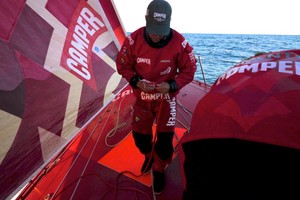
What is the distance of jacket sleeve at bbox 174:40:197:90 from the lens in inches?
75.9

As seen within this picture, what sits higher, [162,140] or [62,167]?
[162,140]

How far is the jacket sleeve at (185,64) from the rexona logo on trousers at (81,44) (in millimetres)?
992

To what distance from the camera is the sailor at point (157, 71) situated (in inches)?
71.4

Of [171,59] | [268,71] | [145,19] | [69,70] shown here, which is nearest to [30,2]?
[69,70]

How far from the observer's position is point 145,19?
72.7 inches

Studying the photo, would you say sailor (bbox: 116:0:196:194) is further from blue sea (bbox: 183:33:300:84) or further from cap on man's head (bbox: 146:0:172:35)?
blue sea (bbox: 183:33:300:84)

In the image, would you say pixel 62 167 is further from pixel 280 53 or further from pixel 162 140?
pixel 280 53

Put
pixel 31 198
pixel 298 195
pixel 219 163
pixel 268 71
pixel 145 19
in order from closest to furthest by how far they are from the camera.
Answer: pixel 298 195
pixel 219 163
pixel 268 71
pixel 145 19
pixel 31 198

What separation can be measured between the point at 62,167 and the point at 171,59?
1.76m

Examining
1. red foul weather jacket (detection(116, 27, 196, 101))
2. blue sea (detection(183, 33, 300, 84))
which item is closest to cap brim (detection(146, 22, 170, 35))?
red foul weather jacket (detection(116, 27, 196, 101))

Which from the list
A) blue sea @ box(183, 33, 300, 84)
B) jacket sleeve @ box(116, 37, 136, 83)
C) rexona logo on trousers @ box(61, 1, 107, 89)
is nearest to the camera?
jacket sleeve @ box(116, 37, 136, 83)

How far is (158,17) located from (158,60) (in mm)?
331

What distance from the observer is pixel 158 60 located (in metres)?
1.89

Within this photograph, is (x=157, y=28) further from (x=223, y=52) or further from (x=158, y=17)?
(x=223, y=52)
